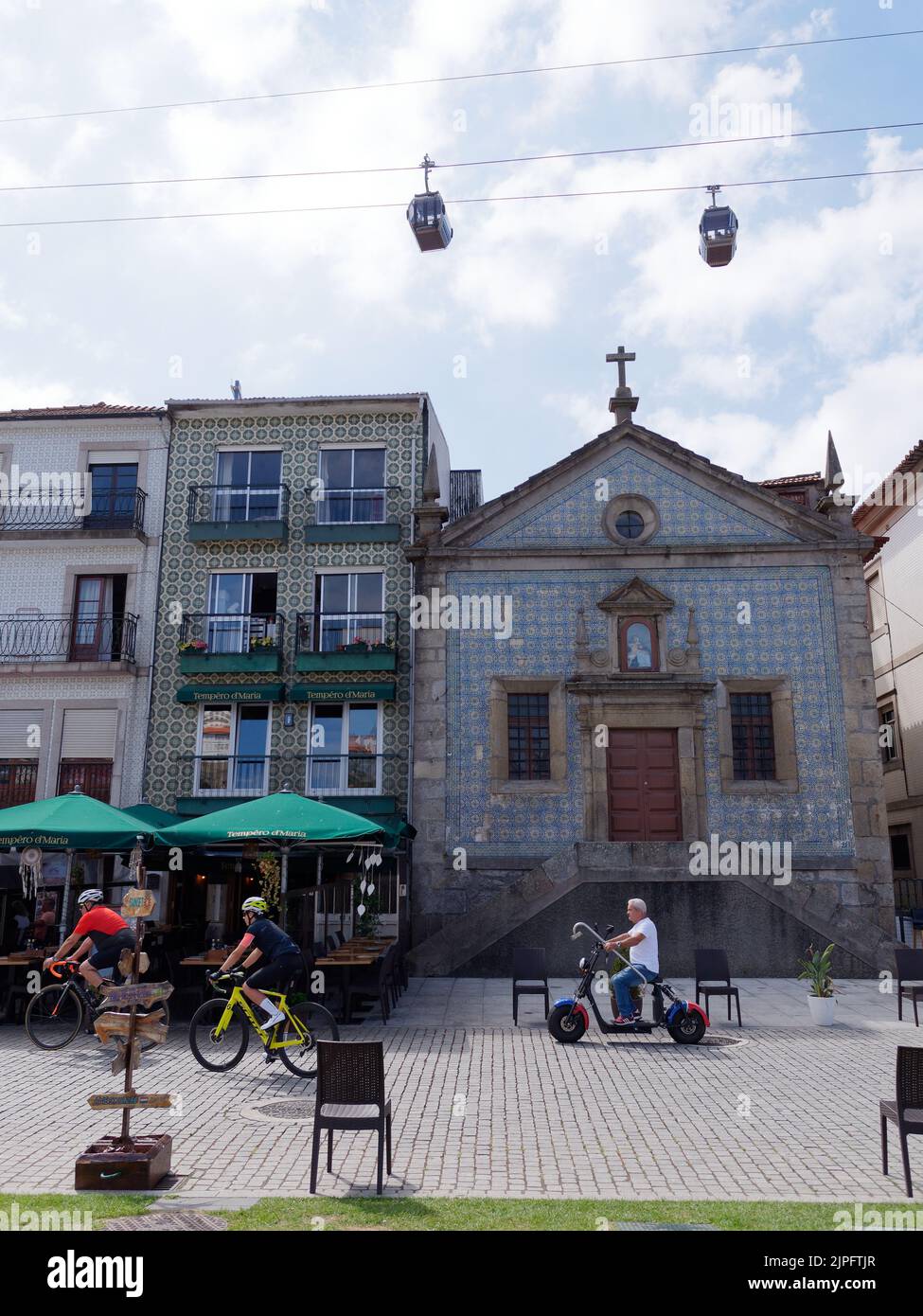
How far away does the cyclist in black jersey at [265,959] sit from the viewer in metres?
10.1

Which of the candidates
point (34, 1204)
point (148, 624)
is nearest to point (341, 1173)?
point (34, 1204)

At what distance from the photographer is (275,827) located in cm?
1342

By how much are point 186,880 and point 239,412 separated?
→ 11.4 m

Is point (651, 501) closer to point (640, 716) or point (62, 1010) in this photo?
point (640, 716)

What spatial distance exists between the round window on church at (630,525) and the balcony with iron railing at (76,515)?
11420 mm

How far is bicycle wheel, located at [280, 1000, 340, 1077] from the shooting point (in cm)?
1007

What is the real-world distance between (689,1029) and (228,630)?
1516 centimetres

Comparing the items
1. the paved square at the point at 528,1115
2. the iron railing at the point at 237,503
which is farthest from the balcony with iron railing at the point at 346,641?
the paved square at the point at 528,1115

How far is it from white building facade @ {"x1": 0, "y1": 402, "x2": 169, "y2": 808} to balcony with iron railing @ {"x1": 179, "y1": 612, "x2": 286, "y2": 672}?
1.02 meters

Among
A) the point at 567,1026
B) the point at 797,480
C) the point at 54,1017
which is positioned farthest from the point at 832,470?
the point at 54,1017

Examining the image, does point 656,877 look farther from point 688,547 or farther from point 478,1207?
point 478,1207

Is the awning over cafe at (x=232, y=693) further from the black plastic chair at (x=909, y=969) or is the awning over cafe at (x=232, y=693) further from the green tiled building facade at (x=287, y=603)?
the black plastic chair at (x=909, y=969)

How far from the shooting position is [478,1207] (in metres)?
6.06

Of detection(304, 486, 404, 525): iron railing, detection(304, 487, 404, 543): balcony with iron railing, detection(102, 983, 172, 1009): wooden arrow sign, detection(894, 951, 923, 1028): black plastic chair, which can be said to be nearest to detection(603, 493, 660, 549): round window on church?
detection(304, 487, 404, 543): balcony with iron railing
